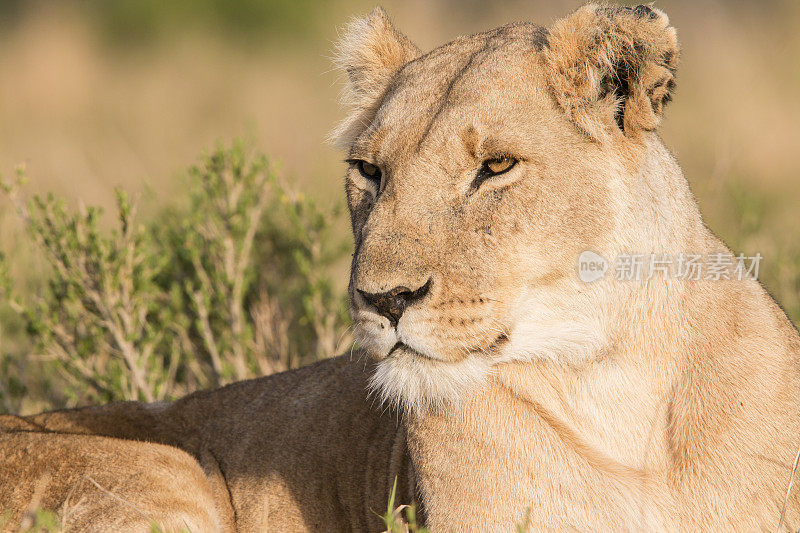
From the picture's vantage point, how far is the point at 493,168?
2.88 metres

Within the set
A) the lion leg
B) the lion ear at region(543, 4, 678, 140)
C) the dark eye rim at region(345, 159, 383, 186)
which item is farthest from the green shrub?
the lion ear at region(543, 4, 678, 140)

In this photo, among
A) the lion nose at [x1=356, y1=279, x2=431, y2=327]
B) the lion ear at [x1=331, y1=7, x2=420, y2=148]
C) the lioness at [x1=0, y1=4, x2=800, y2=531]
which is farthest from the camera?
the lion ear at [x1=331, y1=7, x2=420, y2=148]

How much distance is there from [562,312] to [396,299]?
1.78ft

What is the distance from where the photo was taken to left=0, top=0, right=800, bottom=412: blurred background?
312 inches

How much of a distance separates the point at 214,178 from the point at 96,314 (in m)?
1.05

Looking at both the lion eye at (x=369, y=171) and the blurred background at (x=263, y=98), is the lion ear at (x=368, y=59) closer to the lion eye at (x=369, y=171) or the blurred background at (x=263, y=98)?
the blurred background at (x=263, y=98)

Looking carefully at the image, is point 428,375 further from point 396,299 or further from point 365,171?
point 365,171

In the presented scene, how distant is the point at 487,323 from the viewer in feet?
8.99

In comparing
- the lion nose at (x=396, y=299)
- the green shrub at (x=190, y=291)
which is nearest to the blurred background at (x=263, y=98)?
the green shrub at (x=190, y=291)

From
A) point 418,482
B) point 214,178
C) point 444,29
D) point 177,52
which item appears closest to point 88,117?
point 177,52

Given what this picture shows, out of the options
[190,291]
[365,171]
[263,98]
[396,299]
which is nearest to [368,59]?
Answer: [365,171]

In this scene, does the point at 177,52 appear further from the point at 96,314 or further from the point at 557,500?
the point at 557,500

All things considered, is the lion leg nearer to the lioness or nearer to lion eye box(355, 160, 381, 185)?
the lioness

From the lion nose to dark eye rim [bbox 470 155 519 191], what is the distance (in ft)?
1.27
